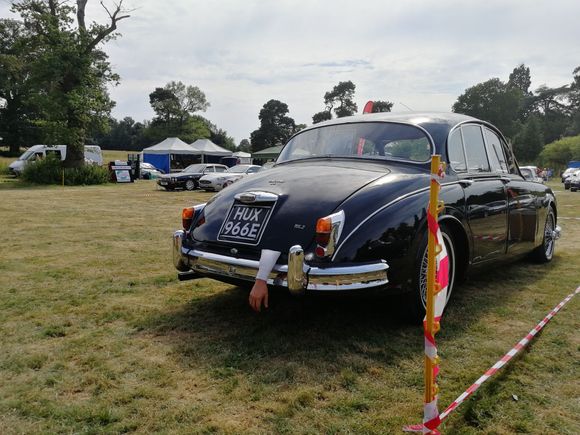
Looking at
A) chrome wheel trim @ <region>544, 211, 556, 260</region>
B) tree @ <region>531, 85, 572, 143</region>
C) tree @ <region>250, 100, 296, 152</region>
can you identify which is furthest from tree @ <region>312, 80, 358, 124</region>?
chrome wheel trim @ <region>544, 211, 556, 260</region>

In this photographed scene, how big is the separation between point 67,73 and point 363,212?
25.1 m

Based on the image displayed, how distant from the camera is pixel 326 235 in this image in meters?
3.00

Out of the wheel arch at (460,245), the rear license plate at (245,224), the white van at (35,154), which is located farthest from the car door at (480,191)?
the white van at (35,154)

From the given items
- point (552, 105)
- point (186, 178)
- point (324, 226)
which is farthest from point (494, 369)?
point (552, 105)

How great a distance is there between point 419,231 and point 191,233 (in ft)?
5.78

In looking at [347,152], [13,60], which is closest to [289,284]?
[347,152]

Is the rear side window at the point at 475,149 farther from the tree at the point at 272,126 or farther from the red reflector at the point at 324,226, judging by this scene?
the tree at the point at 272,126

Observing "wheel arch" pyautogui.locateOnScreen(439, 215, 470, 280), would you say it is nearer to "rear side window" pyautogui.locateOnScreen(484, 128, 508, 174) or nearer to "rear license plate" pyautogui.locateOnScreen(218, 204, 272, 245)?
"rear side window" pyautogui.locateOnScreen(484, 128, 508, 174)

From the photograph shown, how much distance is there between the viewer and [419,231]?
3.27m

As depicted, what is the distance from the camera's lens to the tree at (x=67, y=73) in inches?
924

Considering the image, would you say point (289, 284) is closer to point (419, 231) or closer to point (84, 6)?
point (419, 231)

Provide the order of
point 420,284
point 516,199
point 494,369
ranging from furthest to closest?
point 516,199 < point 420,284 < point 494,369

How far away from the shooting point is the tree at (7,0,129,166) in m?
23.5

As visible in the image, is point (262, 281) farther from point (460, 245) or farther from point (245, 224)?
point (460, 245)
